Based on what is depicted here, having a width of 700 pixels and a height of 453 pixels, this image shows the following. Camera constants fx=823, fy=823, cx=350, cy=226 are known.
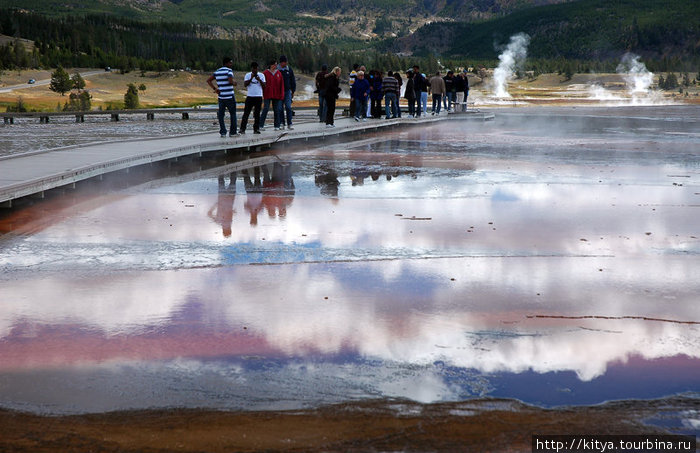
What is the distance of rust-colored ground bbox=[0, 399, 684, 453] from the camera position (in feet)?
13.9

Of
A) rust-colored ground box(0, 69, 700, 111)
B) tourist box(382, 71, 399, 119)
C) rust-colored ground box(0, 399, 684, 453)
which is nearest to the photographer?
rust-colored ground box(0, 399, 684, 453)

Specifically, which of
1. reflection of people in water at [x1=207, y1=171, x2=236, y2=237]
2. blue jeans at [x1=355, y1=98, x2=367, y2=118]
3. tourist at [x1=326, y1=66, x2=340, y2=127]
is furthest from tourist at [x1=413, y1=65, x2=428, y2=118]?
reflection of people in water at [x1=207, y1=171, x2=236, y2=237]

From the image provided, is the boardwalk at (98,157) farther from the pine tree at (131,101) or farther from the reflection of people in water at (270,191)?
the pine tree at (131,101)

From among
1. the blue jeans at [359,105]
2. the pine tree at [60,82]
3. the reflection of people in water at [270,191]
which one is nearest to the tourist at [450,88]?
the blue jeans at [359,105]

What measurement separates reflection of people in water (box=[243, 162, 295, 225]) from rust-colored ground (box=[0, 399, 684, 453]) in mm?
5856

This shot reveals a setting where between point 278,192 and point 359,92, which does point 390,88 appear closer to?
point 359,92

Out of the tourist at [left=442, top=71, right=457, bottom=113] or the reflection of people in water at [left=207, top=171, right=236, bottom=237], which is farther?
the tourist at [left=442, top=71, right=457, bottom=113]

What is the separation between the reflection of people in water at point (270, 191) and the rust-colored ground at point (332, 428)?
5856mm

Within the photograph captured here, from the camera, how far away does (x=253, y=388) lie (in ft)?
16.3

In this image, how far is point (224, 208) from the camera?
37.4ft

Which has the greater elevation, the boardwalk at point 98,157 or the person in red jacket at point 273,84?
the person in red jacket at point 273,84

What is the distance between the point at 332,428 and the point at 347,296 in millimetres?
2531

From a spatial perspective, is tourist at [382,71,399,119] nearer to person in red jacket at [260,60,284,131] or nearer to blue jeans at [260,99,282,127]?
blue jeans at [260,99,282,127]

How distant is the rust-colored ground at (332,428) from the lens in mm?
4230
